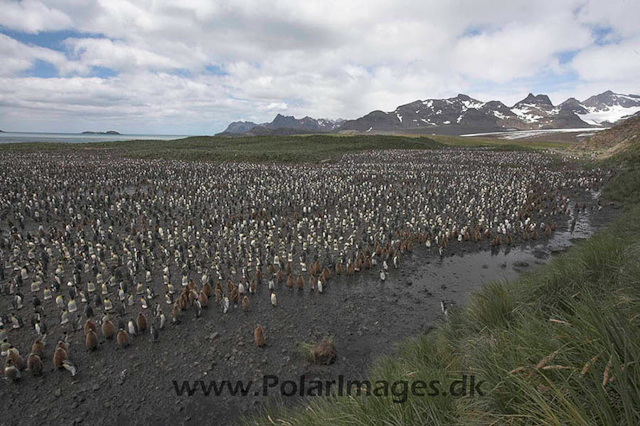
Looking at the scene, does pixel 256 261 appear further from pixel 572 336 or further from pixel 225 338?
pixel 572 336

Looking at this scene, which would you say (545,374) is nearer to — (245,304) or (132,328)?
(245,304)

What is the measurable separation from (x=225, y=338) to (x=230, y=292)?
162 cm

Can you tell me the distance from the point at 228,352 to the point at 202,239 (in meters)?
7.55

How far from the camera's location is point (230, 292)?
29.0 feet

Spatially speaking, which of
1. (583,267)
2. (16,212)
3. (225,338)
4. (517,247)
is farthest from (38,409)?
(16,212)

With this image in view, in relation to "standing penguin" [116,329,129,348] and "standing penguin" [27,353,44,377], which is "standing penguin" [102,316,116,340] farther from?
"standing penguin" [27,353,44,377]

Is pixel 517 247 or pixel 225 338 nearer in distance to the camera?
pixel 225 338

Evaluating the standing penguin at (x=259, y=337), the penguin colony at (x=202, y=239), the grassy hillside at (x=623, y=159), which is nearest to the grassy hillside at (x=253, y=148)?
the penguin colony at (x=202, y=239)

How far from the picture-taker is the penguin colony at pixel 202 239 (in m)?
7.97

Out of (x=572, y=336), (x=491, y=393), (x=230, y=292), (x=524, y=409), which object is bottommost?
(x=230, y=292)

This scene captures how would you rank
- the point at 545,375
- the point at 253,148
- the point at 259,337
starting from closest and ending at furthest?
1. the point at 545,375
2. the point at 259,337
3. the point at 253,148

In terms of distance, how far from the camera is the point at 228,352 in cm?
695

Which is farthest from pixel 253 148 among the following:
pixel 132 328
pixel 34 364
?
pixel 34 364

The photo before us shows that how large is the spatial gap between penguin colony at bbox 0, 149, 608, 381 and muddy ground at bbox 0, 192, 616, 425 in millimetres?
240
